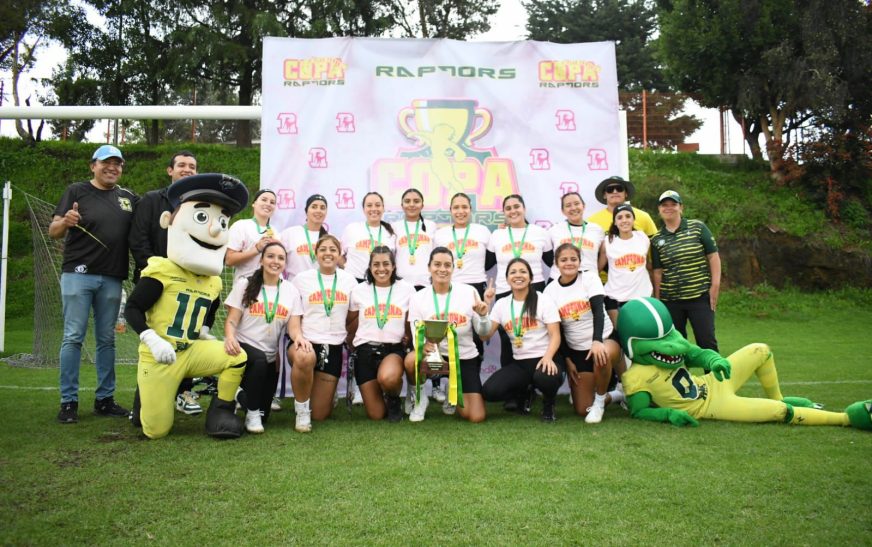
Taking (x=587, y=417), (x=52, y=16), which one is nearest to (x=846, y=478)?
(x=587, y=417)

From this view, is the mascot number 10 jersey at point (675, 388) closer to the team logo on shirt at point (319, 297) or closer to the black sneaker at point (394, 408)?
the black sneaker at point (394, 408)

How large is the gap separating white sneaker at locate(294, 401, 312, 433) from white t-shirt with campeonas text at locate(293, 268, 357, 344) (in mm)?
486

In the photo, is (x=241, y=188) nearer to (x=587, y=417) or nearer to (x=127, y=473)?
(x=127, y=473)

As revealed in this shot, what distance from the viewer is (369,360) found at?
4.66 metres

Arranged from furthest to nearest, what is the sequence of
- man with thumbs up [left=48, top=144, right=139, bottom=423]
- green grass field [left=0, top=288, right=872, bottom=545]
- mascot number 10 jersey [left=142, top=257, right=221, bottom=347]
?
man with thumbs up [left=48, top=144, right=139, bottom=423] < mascot number 10 jersey [left=142, top=257, right=221, bottom=347] < green grass field [left=0, top=288, right=872, bottom=545]

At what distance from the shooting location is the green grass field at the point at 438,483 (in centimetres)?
248

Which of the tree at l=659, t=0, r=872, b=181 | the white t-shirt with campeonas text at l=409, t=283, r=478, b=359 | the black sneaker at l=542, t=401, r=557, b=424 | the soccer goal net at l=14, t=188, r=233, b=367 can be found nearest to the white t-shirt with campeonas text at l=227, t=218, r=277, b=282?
the white t-shirt with campeonas text at l=409, t=283, r=478, b=359

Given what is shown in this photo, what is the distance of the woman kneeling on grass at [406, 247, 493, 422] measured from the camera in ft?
15.0

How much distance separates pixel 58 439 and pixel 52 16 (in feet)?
51.7

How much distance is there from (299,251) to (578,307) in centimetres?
219

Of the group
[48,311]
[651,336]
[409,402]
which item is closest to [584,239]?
[651,336]

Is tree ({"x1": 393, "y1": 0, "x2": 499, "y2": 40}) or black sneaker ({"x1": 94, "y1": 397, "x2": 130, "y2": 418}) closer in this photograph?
black sneaker ({"x1": 94, "y1": 397, "x2": 130, "y2": 418})

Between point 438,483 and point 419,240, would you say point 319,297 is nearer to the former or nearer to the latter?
point 419,240

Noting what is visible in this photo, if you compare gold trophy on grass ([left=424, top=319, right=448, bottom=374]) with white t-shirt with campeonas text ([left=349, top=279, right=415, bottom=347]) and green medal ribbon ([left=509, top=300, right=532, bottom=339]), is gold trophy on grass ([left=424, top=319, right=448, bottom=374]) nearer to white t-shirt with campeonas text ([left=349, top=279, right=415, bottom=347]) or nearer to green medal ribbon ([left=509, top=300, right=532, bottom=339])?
white t-shirt with campeonas text ([left=349, top=279, right=415, bottom=347])
